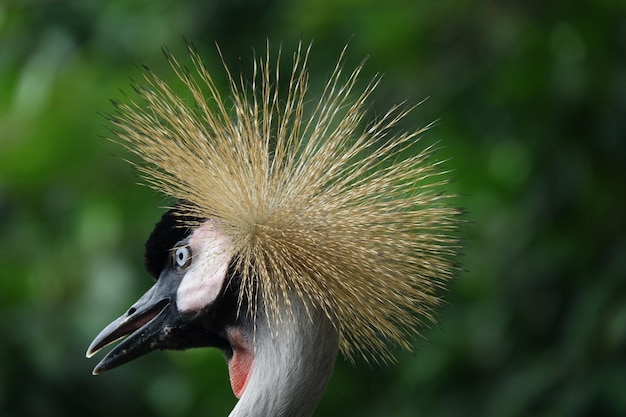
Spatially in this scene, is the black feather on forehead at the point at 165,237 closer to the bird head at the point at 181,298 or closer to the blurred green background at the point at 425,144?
the bird head at the point at 181,298

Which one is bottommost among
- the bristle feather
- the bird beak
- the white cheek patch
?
the bird beak

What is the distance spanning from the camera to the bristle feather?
1.30 metres

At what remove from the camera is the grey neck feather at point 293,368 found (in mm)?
1277

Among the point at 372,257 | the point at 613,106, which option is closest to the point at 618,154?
the point at 613,106

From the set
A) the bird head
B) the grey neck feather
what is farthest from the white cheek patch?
the grey neck feather

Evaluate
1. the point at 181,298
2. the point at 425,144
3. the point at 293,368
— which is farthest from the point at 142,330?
the point at 425,144

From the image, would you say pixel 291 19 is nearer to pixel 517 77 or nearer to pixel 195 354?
pixel 517 77

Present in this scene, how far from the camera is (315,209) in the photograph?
132 centimetres

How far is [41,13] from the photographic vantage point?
273cm

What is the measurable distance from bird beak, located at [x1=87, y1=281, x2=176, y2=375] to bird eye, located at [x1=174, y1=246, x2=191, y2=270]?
4 centimetres

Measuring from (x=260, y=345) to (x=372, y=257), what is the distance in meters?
0.19

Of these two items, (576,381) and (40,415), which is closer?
(576,381)

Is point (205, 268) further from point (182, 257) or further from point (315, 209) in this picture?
point (315, 209)

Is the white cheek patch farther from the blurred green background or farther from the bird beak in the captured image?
the blurred green background
